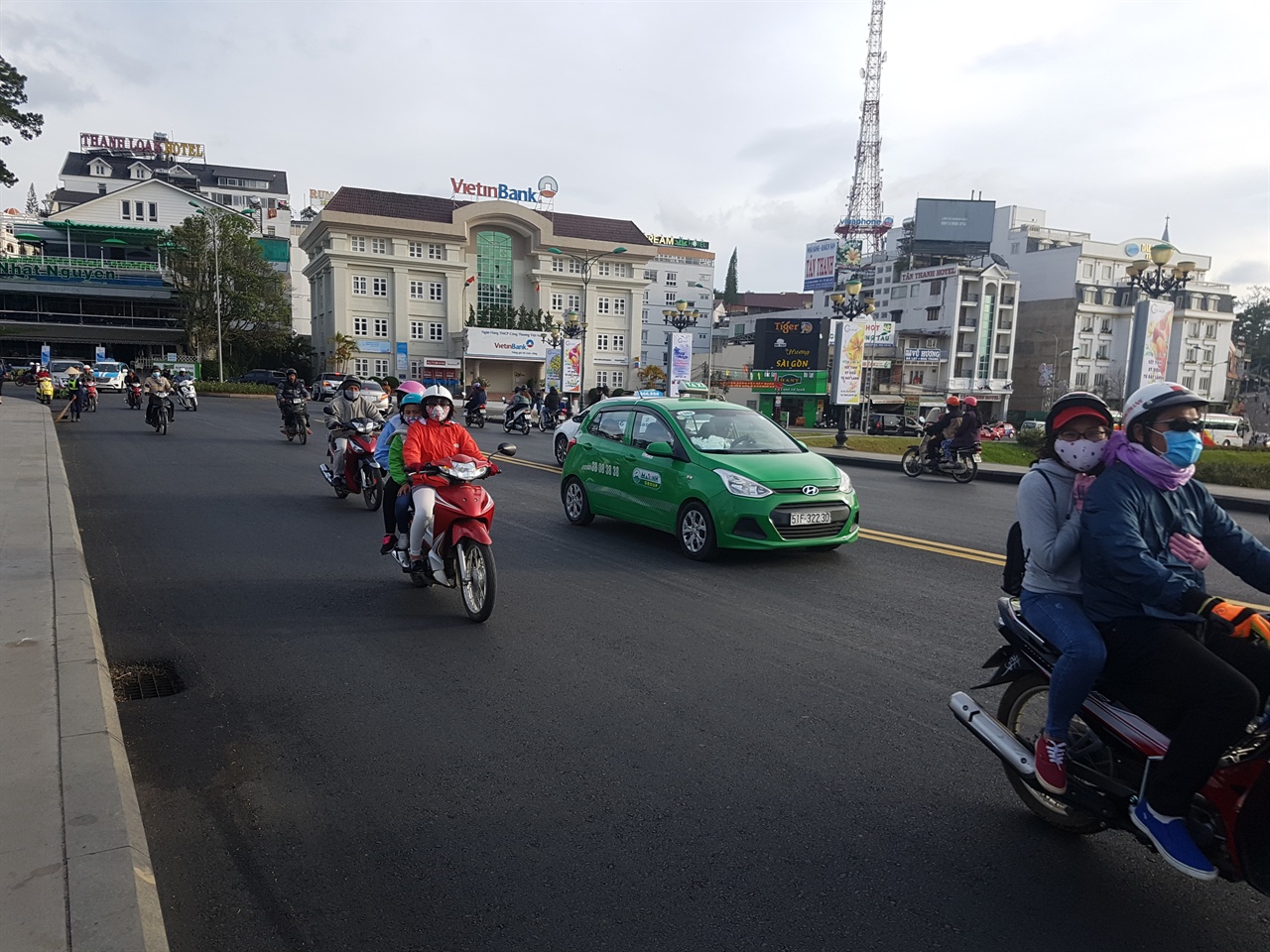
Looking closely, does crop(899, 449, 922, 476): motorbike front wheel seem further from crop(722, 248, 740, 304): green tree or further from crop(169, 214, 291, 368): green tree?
crop(722, 248, 740, 304): green tree

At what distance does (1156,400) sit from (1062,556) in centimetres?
65

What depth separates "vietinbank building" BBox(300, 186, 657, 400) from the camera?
65.1 meters

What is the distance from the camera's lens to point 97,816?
9.93 feet

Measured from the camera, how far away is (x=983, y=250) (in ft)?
256

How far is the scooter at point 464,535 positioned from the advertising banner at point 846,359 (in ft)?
77.5

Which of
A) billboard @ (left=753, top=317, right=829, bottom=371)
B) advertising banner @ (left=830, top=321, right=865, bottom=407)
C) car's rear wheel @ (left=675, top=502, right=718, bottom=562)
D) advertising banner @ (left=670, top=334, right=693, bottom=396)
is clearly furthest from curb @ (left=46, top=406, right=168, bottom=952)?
billboard @ (left=753, top=317, right=829, bottom=371)

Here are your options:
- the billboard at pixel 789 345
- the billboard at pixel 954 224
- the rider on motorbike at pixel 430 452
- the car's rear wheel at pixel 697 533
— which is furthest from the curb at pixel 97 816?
the billboard at pixel 954 224

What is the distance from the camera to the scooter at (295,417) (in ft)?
66.2

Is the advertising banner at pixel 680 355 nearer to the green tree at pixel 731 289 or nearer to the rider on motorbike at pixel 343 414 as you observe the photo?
the rider on motorbike at pixel 343 414

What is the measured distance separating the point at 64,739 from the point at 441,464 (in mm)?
3377

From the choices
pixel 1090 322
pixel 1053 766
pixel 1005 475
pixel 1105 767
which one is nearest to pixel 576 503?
pixel 1053 766

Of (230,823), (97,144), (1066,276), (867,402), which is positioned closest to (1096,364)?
(1066,276)

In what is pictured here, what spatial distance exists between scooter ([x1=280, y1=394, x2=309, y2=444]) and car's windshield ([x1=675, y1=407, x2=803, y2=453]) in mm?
13957

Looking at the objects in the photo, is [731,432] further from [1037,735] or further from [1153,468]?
[1153,468]
